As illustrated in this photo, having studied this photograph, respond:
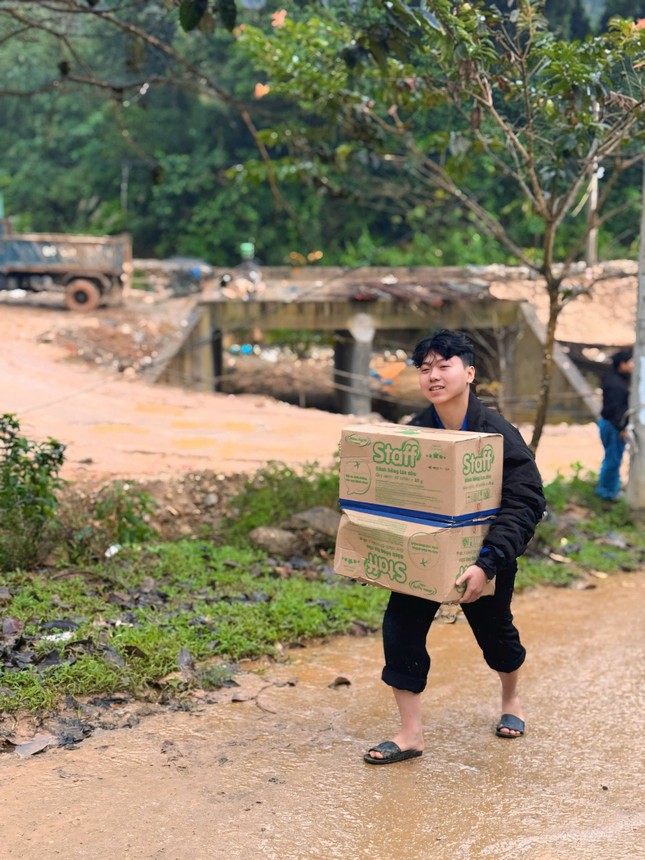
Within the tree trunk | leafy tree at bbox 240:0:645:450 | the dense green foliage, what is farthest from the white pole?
the dense green foliage

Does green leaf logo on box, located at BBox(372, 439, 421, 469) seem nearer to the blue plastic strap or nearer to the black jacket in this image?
the blue plastic strap

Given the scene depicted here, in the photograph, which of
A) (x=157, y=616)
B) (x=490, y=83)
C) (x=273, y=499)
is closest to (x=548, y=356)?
(x=490, y=83)

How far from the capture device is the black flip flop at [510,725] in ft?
12.6

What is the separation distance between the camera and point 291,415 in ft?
42.1

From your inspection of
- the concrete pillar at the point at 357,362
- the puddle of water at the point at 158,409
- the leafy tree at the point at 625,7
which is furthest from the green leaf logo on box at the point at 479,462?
the leafy tree at the point at 625,7

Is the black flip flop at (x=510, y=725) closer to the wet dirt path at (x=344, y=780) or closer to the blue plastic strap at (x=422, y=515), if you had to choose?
the wet dirt path at (x=344, y=780)

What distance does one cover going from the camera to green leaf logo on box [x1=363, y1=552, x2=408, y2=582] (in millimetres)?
3342

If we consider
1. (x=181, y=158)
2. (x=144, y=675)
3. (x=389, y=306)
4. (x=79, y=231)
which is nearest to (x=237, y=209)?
(x=181, y=158)

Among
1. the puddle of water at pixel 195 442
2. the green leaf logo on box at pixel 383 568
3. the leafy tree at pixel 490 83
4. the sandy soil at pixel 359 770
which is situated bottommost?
the sandy soil at pixel 359 770

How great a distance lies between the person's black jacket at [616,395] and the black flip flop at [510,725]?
4.64 m

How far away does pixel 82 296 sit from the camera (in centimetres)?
1853

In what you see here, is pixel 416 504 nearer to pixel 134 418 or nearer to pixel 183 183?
pixel 134 418

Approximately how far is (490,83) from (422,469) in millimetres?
3846

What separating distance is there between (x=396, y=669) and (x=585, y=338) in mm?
16787
